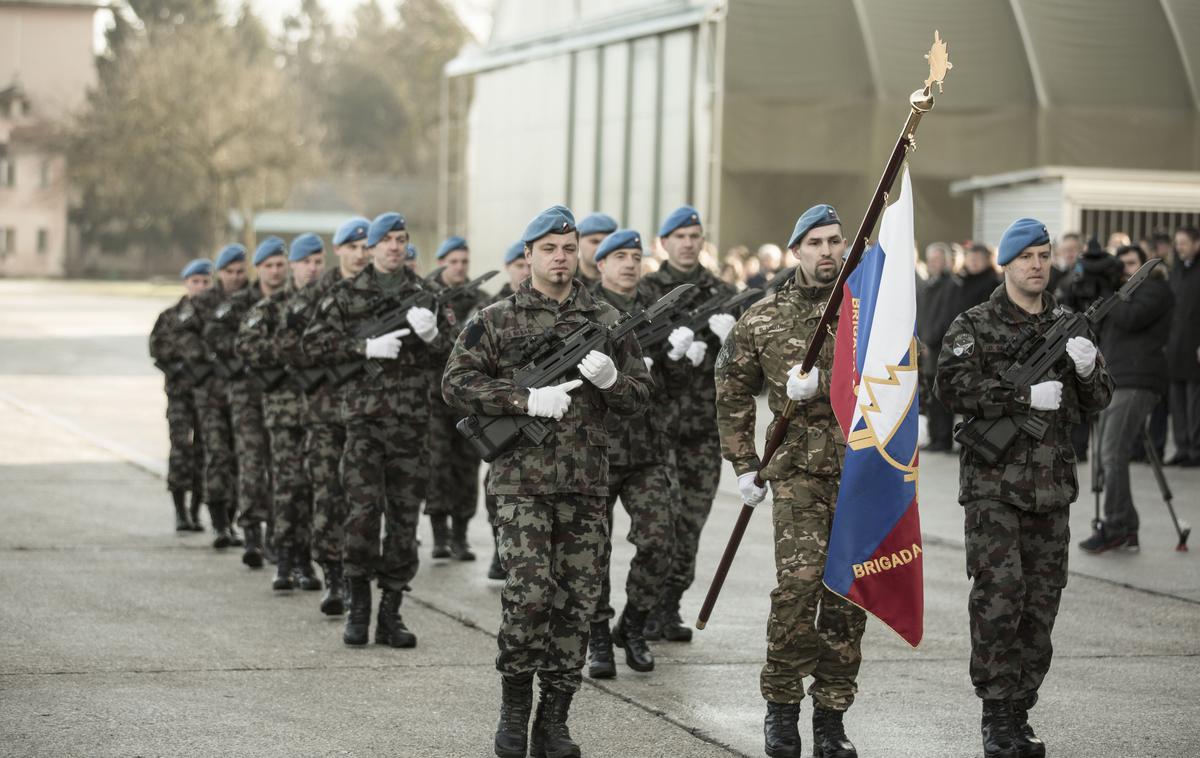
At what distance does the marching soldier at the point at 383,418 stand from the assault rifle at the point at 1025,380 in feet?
10.6

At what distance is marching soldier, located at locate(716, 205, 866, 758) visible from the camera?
6.71m

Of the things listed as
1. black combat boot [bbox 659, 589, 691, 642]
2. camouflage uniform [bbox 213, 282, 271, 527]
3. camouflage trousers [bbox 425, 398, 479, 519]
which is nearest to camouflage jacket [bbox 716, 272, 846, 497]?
black combat boot [bbox 659, 589, 691, 642]

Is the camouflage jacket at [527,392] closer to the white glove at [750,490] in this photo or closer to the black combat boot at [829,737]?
the white glove at [750,490]

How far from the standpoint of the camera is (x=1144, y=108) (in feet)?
87.0

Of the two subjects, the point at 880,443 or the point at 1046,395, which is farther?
the point at 1046,395

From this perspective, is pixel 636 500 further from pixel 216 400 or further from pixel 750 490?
pixel 216 400

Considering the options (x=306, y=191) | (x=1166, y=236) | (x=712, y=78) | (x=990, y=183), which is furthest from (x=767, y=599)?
(x=306, y=191)

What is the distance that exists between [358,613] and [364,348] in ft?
4.53

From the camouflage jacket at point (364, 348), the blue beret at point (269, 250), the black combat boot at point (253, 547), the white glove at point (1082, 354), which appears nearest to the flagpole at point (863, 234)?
the white glove at point (1082, 354)

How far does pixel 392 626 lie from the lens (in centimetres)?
885

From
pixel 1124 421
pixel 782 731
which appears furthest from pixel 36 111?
pixel 782 731

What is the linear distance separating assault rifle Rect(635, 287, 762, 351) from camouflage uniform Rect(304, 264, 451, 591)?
1.22 meters

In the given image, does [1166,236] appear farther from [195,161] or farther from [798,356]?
[195,161]

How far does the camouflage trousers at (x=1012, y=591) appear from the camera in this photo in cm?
670
